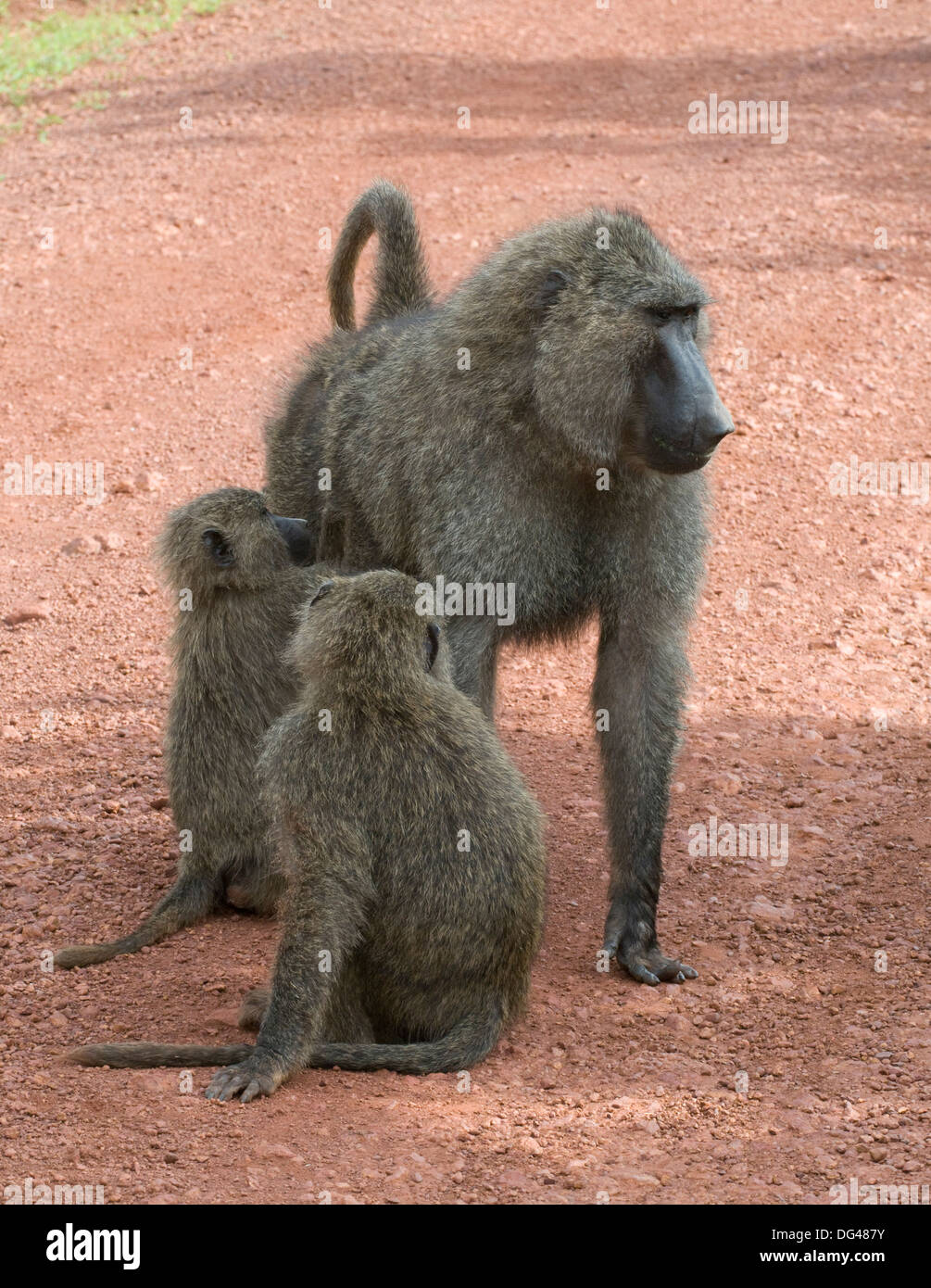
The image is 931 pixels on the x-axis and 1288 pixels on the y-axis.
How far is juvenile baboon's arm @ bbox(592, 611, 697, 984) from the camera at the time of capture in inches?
173

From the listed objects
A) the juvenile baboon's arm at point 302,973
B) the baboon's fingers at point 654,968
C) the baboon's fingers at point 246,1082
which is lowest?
the baboon's fingers at point 654,968

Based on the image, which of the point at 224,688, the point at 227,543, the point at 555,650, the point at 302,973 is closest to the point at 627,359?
the point at 227,543

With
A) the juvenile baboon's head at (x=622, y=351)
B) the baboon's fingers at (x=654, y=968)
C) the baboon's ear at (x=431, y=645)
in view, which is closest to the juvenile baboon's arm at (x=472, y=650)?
the baboon's ear at (x=431, y=645)

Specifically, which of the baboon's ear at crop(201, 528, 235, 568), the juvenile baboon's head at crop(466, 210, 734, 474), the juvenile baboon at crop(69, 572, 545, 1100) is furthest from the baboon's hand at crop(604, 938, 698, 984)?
the baboon's ear at crop(201, 528, 235, 568)

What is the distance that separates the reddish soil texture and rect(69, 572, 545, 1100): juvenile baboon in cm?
21

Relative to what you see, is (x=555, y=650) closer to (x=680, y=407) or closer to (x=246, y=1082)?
(x=680, y=407)

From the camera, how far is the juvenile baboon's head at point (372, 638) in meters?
3.74

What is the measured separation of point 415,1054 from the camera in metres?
3.76

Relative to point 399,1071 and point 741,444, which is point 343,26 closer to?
point 741,444

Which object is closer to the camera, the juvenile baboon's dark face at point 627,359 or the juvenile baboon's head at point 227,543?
the juvenile baboon's dark face at point 627,359

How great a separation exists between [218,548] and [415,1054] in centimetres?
157

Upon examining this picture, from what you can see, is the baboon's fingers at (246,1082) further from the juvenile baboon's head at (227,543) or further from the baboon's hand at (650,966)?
the juvenile baboon's head at (227,543)

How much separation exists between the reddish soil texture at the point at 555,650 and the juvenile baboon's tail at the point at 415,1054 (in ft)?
0.21

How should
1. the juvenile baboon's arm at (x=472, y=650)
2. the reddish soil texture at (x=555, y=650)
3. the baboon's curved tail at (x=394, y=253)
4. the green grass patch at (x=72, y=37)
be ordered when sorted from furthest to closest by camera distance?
the green grass patch at (x=72, y=37), the baboon's curved tail at (x=394, y=253), the juvenile baboon's arm at (x=472, y=650), the reddish soil texture at (x=555, y=650)
